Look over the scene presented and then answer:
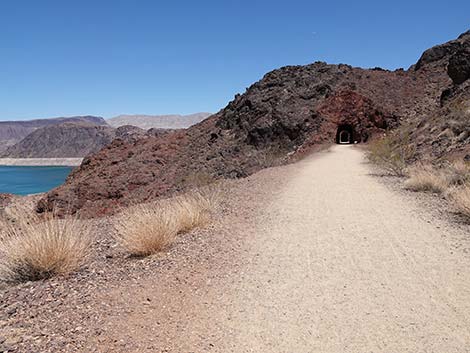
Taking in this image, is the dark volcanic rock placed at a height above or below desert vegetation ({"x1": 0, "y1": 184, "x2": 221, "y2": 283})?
above

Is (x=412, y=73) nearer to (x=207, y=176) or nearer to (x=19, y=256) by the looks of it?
(x=207, y=176)

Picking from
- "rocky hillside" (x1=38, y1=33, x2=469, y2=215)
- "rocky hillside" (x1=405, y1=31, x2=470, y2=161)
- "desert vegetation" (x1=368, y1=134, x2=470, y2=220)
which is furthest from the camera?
"rocky hillside" (x1=38, y1=33, x2=469, y2=215)

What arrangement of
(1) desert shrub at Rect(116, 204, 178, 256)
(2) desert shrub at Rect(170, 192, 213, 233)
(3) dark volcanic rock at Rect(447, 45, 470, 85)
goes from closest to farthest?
(1) desert shrub at Rect(116, 204, 178, 256)
(2) desert shrub at Rect(170, 192, 213, 233)
(3) dark volcanic rock at Rect(447, 45, 470, 85)

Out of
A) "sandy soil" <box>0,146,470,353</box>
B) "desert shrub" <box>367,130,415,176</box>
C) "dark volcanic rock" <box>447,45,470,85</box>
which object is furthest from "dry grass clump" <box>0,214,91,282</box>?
"dark volcanic rock" <box>447,45,470,85</box>

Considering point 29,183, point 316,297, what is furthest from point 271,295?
point 29,183

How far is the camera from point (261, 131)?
118 feet

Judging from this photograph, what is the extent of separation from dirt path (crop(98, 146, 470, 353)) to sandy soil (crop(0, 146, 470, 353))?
1 cm

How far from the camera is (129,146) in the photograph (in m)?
40.8

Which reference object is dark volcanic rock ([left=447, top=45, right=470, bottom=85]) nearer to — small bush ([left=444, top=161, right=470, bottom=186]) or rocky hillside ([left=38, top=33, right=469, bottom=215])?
rocky hillside ([left=38, top=33, right=469, bottom=215])

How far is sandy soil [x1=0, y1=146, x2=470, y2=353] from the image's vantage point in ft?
12.4

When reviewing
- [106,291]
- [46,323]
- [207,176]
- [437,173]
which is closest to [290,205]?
[437,173]

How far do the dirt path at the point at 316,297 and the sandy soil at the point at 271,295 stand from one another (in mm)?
14

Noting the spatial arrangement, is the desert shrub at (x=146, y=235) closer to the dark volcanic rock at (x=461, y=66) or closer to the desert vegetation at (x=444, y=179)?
the desert vegetation at (x=444, y=179)

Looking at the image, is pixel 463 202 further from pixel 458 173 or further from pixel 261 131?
pixel 261 131
